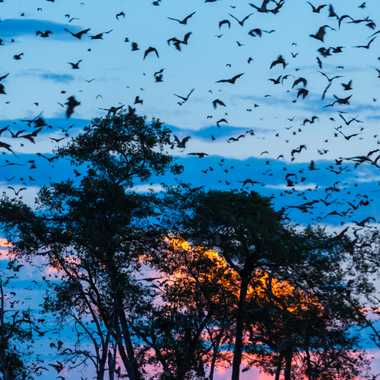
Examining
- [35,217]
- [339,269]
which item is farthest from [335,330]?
[35,217]

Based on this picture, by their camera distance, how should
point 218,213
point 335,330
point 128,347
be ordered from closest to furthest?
1. point 128,347
2. point 218,213
3. point 335,330

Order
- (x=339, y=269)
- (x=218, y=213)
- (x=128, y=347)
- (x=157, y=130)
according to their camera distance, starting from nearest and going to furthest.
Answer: (x=128, y=347)
(x=157, y=130)
(x=218, y=213)
(x=339, y=269)

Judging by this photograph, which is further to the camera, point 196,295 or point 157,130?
point 196,295

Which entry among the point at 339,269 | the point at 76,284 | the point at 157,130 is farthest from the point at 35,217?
the point at 339,269

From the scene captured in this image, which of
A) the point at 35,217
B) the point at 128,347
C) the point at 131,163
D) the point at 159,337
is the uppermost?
the point at 131,163

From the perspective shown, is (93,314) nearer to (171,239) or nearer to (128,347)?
(128,347)

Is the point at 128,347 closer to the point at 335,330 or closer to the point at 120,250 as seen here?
the point at 120,250

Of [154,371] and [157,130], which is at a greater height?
[157,130]

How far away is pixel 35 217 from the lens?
45938mm

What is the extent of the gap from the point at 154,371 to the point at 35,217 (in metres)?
18.2

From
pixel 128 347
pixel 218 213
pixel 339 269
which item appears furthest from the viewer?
pixel 339 269

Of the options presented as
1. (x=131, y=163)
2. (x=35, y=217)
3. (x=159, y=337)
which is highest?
(x=131, y=163)

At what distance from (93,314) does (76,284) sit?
2.26m

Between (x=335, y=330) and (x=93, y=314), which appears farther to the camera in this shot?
(x=335, y=330)
